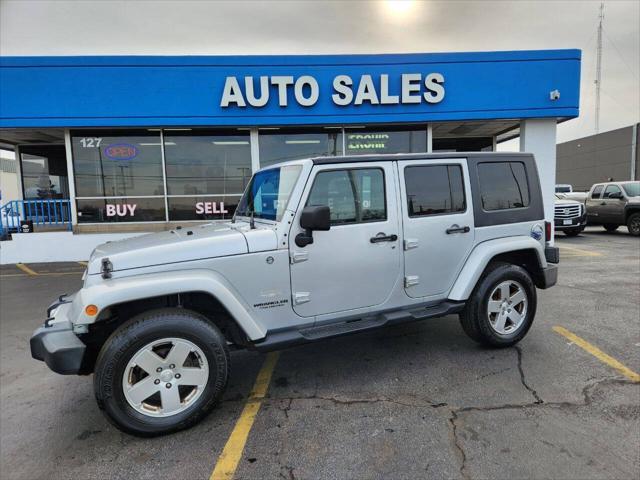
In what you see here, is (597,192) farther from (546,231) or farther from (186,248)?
(186,248)

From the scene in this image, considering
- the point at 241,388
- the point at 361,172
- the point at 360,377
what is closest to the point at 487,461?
the point at 360,377

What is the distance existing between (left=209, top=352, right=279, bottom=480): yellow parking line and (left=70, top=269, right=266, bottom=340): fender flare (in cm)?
62

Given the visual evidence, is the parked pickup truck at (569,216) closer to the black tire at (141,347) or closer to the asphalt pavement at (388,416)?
the asphalt pavement at (388,416)

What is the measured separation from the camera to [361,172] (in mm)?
3631

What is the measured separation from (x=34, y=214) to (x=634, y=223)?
2034 cm

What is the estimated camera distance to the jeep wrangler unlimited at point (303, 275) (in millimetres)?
2824

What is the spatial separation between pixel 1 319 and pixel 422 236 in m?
6.24

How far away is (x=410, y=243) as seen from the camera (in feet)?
12.2

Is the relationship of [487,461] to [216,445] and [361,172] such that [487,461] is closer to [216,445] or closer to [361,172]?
[216,445]

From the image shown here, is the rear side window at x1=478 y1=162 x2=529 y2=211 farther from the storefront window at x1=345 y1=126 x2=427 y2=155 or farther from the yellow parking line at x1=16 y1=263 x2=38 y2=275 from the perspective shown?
the yellow parking line at x1=16 y1=263 x2=38 y2=275

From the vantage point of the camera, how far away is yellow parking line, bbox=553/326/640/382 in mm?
3645

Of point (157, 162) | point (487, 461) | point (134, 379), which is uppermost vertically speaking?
point (157, 162)

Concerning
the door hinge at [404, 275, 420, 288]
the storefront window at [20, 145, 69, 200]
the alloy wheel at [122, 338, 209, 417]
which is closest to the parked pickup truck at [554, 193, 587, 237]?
the door hinge at [404, 275, 420, 288]

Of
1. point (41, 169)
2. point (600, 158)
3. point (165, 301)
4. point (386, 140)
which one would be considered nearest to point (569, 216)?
point (386, 140)
